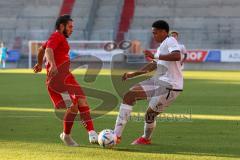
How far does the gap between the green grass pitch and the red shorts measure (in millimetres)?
723

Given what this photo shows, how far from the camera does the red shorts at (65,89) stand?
1082 cm

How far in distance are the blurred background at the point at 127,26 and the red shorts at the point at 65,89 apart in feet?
123

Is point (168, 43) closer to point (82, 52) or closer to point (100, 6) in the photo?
point (82, 52)

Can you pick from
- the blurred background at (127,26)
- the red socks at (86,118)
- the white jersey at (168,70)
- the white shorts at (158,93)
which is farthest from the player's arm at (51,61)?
the blurred background at (127,26)

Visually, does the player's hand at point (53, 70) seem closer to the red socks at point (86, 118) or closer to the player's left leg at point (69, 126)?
the player's left leg at point (69, 126)

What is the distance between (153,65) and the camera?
36.1 ft

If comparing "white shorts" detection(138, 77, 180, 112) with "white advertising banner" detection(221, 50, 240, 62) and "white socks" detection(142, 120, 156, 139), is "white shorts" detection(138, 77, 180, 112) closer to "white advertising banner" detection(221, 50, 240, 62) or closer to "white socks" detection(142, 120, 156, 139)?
"white socks" detection(142, 120, 156, 139)

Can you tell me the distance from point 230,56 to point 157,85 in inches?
1477

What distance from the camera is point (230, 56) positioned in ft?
156

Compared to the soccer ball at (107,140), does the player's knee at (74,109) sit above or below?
above

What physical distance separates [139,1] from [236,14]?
8.19 m

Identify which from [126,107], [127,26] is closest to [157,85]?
[126,107]

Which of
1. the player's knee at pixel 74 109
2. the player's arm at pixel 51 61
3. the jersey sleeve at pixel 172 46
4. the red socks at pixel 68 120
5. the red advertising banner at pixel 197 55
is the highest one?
the jersey sleeve at pixel 172 46

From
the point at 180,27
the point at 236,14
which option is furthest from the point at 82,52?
the point at 236,14
